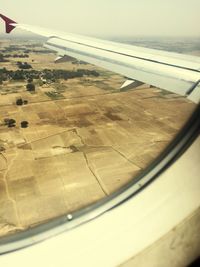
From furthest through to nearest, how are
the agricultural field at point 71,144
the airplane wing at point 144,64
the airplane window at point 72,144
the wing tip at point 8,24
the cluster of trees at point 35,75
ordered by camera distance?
the cluster of trees at point 35,75
the wing tip at point 8,24
the agricultural field at point 71,144
the airplane window at point 72,144
the airplane wing at point 144,64

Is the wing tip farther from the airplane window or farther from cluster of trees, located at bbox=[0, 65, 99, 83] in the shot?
cluster of trees, located at bbox=[0, 65, 99, 83]

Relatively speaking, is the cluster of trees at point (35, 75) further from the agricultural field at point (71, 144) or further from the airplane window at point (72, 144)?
the agricultural field at point (71, 144)

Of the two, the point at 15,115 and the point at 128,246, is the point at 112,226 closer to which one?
the point at 128,246

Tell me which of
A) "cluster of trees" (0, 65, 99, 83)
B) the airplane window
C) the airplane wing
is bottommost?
"cluster of trees" (0, 65, 99, 83)

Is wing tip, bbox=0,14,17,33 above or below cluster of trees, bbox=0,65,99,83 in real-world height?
above

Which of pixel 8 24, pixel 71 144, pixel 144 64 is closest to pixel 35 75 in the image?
pixel 71 144

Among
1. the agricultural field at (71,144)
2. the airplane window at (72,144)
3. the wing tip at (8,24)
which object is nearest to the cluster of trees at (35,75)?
the airplane window at (72,144)

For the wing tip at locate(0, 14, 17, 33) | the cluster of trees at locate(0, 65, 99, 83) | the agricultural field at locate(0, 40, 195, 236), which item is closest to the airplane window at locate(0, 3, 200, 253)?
the agricultural field at locate(0, 40, 195, 236)
